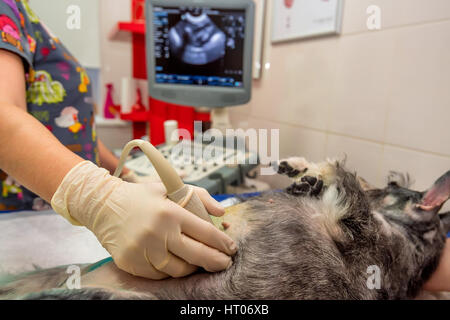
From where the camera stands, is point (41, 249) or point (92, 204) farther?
point (41, 249)

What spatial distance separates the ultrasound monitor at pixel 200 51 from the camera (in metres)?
1.03

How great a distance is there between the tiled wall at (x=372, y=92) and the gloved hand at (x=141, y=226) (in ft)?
1.17

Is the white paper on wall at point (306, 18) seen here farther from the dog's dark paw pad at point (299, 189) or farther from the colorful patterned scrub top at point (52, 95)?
the colorful patterned scrub top at point (52, 95)

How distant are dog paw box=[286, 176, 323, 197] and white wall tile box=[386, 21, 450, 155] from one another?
0.29 metres

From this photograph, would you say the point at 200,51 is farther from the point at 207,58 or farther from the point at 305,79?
the point at 305,79

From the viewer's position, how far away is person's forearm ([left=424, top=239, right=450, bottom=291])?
66 centimetres

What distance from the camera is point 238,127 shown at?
3.75ft

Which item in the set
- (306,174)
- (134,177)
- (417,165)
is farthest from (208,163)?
(417,165)

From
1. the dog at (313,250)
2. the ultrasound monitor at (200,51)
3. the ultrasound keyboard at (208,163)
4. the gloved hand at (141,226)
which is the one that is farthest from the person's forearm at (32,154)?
the ultrasound monitor at (200,51)

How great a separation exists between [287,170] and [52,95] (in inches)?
26.6

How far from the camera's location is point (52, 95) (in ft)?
2.69
